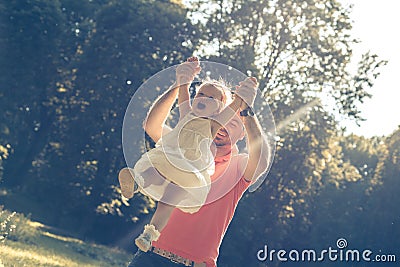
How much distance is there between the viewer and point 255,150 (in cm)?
468

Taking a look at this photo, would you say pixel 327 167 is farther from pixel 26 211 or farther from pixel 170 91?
pixel 170 91

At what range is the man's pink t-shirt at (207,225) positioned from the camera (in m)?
4.82

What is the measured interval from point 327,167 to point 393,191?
229 inches

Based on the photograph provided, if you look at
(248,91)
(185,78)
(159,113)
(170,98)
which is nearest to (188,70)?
(185,78)

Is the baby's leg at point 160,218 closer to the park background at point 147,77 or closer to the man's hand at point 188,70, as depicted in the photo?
the man's hand at point 188,70

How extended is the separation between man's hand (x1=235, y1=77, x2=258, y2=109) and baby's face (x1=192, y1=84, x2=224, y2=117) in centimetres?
30

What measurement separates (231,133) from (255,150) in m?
0.39

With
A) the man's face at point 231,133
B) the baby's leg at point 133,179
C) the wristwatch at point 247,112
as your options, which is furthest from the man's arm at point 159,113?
the wristwatch at point 247,112

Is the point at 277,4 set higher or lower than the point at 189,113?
higher

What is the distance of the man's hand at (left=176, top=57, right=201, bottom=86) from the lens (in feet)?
15.7

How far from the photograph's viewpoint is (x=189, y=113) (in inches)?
194

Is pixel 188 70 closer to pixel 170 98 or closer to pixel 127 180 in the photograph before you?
pixel 170 98

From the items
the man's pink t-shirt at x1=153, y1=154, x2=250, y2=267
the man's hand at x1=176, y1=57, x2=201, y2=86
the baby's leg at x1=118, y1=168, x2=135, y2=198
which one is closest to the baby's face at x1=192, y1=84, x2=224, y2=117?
the man's hand at x1=176, y1=57, x2=201, y2=86

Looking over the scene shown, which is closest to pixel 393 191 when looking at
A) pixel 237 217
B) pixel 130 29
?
pixel 237 217
